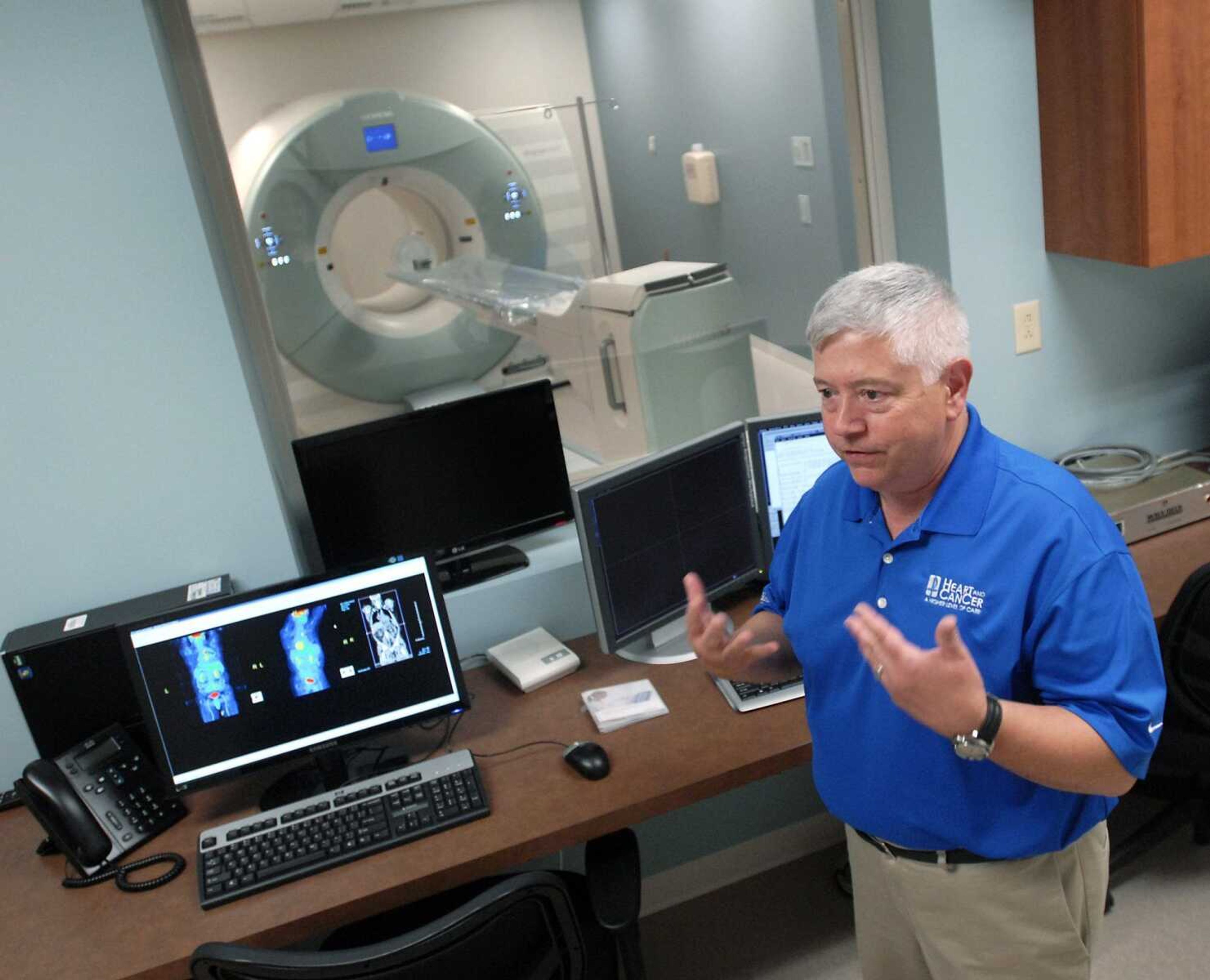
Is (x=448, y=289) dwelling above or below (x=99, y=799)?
above

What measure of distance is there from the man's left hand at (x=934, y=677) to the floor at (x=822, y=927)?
1365 millimetres

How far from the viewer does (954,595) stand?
1306 mm

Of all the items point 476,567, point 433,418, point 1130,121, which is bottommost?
point 476,567

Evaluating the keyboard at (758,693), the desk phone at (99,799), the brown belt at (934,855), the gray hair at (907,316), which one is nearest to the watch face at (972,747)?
the brown belt at (934,855)

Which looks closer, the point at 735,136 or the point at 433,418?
the point at 433,418

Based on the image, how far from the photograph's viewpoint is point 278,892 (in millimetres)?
1716

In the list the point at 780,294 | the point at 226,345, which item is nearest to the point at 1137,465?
the point at 780,294

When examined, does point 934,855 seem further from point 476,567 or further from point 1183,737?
point 476,567

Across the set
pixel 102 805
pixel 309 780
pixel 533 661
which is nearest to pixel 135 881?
pixel 102 805

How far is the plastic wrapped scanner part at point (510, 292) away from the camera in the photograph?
107 inches

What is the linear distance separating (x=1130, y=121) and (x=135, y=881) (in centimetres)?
227

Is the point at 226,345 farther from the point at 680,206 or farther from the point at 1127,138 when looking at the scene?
the point at 1127,138

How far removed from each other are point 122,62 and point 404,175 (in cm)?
82

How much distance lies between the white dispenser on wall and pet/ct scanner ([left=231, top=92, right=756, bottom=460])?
8.7 inches
